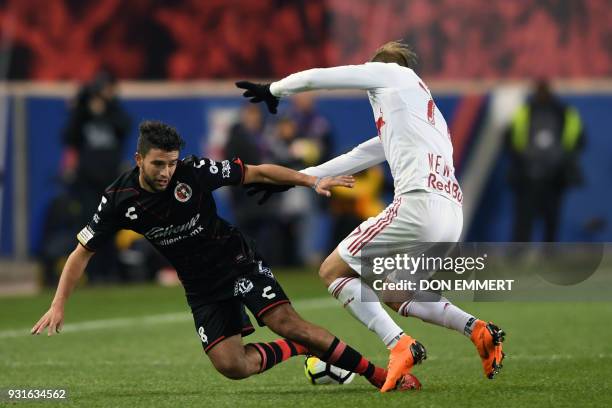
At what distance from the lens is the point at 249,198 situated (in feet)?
57.2

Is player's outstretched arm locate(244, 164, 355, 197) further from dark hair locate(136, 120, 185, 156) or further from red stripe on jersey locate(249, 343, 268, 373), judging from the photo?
red stripe on jersey locate(249, 343, 268, 373)

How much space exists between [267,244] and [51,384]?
9393 mm

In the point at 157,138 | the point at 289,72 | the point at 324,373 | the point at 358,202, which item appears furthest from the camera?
the point at 289,72

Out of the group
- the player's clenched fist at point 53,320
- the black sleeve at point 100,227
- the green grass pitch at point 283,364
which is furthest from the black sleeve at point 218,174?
the green grass pitch at point 283,364

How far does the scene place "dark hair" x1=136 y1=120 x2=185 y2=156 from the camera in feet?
25.0

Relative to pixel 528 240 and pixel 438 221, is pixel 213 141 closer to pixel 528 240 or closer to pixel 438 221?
pixel 528 240

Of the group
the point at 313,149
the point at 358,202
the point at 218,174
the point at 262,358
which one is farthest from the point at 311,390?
the point at 358,202

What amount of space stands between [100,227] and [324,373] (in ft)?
5.10

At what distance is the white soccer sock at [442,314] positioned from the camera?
320 inches

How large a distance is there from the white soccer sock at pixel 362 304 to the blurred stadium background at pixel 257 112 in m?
4.34

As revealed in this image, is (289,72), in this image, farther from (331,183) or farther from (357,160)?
(331,183)

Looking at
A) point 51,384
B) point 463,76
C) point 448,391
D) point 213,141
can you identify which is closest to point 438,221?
point 448,391

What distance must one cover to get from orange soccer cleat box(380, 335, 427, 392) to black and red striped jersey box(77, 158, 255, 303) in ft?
3.14

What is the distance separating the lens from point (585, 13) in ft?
65.1
